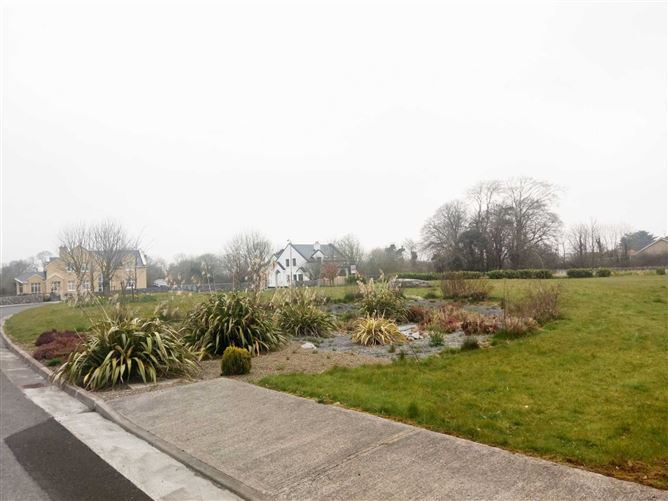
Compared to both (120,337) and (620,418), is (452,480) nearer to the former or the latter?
(620,418)

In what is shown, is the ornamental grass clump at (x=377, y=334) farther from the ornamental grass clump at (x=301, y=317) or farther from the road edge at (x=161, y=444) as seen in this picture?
the road edge at (x=161, y=444)

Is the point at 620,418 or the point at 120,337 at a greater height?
the point at 120,337

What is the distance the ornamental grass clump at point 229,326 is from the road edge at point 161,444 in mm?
2379

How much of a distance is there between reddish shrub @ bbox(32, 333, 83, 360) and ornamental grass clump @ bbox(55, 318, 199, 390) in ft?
7.07

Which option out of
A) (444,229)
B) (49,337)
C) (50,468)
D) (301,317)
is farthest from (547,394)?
(444,229)

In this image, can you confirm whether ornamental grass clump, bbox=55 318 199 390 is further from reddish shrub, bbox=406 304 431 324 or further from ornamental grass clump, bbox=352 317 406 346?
reddish shrub, bbox=406 304 431 324

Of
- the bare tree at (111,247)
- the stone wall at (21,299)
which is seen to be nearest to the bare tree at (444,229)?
the bare tree at (111,247)

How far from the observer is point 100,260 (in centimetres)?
2920

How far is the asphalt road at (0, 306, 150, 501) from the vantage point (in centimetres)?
346

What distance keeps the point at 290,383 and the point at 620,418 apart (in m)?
3.95

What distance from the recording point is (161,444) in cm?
443

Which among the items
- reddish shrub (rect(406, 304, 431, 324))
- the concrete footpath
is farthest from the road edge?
reddish shrub (rect(406, 304, 431, 324))

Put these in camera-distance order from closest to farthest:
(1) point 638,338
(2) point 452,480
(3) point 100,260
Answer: (2) point 452,480
(1) point 638,338
(3) point 100,260

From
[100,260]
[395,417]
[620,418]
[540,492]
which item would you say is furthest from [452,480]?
[100,260]
